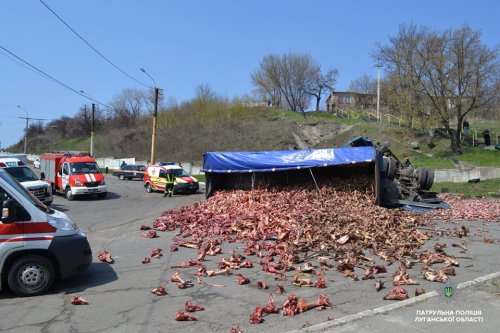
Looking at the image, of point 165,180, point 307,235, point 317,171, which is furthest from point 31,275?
point 165,180

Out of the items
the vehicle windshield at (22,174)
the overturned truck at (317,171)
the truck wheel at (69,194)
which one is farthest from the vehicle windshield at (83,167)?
the overturned truck at (317,171)

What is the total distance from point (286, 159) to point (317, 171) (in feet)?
4.31

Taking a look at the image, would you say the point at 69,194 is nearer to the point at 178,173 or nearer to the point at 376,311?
the point at 178,173

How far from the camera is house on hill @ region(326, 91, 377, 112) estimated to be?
86850 mm

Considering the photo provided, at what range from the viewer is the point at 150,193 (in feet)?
102

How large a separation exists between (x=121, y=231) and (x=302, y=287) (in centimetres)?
847

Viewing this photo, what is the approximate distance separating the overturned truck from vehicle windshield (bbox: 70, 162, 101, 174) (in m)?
10.6

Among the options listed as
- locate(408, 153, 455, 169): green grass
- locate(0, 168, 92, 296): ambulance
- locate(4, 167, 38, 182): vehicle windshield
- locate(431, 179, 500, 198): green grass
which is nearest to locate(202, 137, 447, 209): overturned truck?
locate(431, 179, 500, 198): green grass

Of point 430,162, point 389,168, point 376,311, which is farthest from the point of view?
point 430,162

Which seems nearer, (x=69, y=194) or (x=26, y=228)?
(x=26, y=228)

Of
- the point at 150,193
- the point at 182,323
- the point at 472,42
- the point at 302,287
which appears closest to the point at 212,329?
the point at 182,323

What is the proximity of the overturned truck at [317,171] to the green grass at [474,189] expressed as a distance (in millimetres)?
6035

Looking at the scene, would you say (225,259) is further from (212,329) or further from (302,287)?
(212,329)

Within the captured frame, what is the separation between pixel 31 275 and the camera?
7.03m
